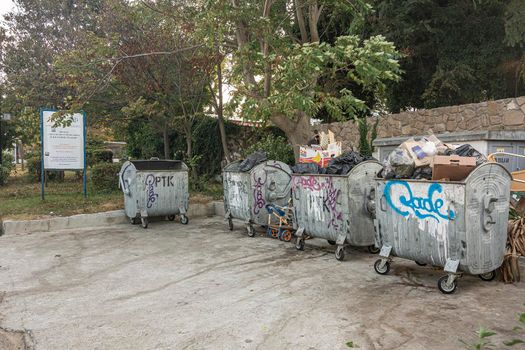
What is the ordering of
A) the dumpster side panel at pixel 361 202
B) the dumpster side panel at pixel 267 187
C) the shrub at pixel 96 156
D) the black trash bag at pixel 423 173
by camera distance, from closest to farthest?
the black trash bag at pixel 423 173
the dumpster side panel at pixel 361 202
the dumpster side panel at pixel 267 187
the shrub at pixel 96 156

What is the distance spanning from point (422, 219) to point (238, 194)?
4.64 m

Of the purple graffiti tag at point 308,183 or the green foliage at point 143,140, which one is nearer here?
the purple graffiti tag at point 308,183

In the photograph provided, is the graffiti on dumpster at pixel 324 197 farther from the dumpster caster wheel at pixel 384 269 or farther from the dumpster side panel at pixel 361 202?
the dumpster caster wheel at pixel 384 269

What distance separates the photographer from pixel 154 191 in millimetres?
9297

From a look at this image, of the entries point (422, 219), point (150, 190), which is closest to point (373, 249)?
point (422, 219)

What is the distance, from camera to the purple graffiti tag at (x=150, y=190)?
Result: 9195 millimetres

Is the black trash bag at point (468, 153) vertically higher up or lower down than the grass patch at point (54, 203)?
higher up

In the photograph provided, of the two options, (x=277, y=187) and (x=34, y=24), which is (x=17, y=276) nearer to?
(x=277, y=187)

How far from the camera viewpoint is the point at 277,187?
→ 8.20 metres

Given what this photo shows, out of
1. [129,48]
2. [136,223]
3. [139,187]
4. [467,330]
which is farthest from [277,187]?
[129,48]

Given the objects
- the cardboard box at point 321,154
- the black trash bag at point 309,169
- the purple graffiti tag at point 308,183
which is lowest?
the purple graffiti tag at point 308,183

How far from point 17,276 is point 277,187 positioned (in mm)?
4527

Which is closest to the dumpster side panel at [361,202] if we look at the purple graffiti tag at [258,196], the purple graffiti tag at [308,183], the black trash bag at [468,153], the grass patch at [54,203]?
the purple graffiti tag at [308,183]

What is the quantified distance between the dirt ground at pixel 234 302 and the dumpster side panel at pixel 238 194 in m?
1.62
